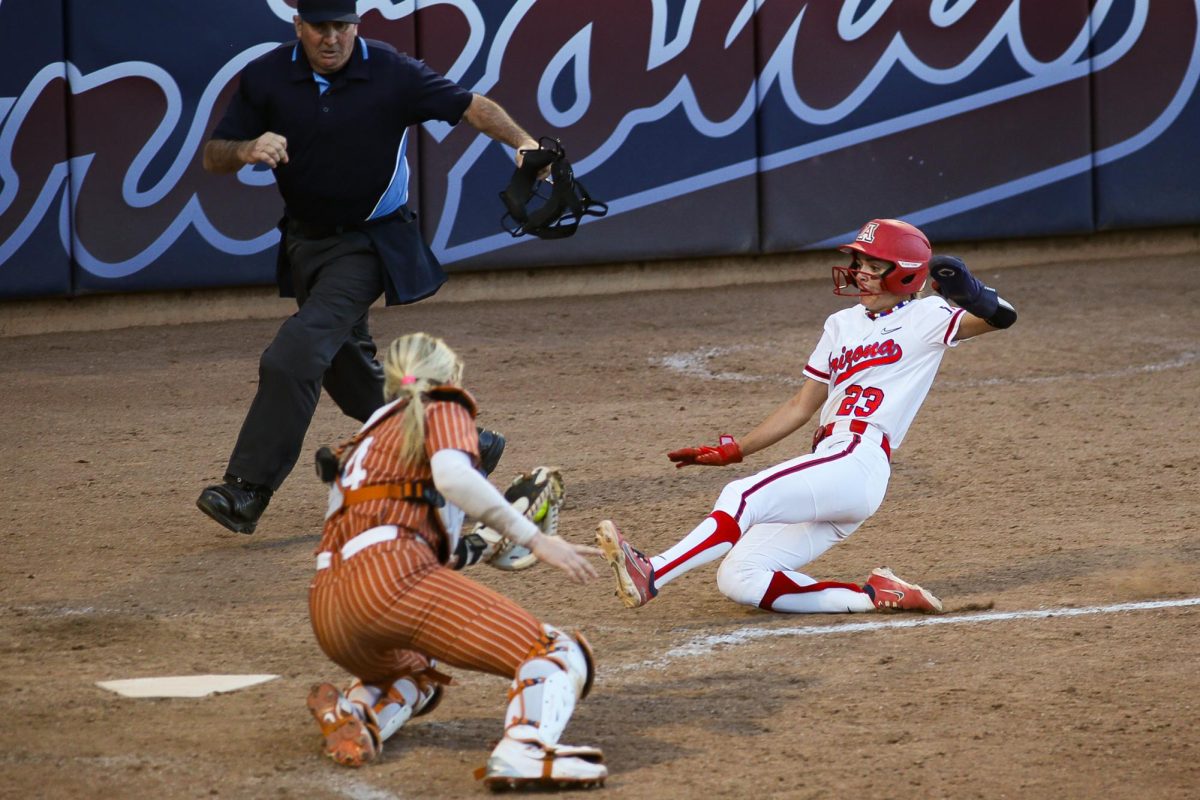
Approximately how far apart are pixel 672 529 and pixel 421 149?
5299 mm

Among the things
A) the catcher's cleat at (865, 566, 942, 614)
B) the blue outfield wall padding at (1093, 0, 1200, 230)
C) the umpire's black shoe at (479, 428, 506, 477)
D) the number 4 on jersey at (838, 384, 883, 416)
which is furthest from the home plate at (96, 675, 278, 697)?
the blue outfield wall padding at (1093, 0, 1200, 230)

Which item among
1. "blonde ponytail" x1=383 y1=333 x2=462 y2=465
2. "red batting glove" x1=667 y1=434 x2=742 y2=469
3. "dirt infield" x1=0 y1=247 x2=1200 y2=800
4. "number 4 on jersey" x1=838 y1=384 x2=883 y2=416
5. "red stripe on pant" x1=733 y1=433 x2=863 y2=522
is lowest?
"dirt infield" x1=0 y1=247 x2=1200 y2=800

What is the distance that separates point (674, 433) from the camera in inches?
303

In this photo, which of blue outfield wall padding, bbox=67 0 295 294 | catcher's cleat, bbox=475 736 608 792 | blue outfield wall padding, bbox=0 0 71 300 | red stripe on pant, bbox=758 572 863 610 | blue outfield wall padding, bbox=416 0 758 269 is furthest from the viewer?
blue outfield wall padding, bbox=416 0 758 269

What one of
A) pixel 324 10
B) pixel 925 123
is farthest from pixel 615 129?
pixel 324 10

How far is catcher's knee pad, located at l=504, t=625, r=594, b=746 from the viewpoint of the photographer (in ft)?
11.8

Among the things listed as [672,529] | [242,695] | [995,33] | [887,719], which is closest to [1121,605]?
[887,719]

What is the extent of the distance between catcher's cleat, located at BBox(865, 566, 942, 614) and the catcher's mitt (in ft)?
4.52

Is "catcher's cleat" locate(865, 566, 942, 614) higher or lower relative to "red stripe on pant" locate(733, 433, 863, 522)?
lower

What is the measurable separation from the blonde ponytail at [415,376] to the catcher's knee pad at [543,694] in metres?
0.54

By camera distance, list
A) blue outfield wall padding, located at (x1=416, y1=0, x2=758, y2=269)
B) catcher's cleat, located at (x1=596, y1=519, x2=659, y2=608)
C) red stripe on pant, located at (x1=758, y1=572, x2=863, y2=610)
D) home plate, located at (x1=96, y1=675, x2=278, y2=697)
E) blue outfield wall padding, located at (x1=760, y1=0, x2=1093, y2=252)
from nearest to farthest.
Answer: home plate, located at (x1=96, y1=675, x2=278, y2=697) < catcher's cleat, located at (x1=596, y1=519, x2=659, y2=608) < red stripe on pant, located at (x1=758, y1=572, x2=863, y2=610) < blue outfield wall padding, located at (x1=416, y1=0, x2=758, y2=269) < blue outfield wall padding, located at (x1=760, y1=0, x2=1093, y2=252)

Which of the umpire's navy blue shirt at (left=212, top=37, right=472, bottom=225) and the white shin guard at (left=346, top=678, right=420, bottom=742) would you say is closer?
the white shin guard at (left=346, top=678, right=420, bottom=742)

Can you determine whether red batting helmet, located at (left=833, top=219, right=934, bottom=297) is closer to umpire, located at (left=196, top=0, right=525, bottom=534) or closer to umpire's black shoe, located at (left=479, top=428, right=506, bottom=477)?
umpire's black shoe, located at (left=479, top=428, right=506, bottom=477)

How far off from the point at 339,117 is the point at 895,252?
205 centimetres
